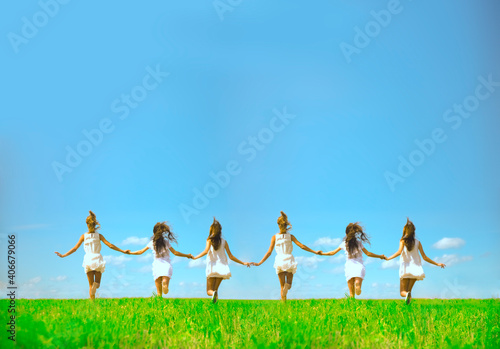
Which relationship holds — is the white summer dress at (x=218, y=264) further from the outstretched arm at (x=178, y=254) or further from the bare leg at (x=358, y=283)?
the bare leg at (x=358, y=283)

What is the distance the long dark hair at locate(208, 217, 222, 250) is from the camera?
1598 cm

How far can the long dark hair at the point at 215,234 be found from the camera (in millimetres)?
15977

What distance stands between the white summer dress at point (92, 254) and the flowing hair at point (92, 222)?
0.17 metres

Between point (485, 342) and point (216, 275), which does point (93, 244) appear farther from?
point (485, 342)

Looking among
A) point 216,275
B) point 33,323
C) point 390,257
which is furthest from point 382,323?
point 390,257

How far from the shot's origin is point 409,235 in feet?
57.3

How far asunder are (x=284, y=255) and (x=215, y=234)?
8.12 feet

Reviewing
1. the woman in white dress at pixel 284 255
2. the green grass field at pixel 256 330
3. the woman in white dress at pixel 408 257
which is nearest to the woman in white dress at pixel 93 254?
the woman in white dress at pixel 284 255

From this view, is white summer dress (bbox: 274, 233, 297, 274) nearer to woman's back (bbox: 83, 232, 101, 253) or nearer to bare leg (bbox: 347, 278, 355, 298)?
bare leg (bbox: 347, 278, 355, 298)

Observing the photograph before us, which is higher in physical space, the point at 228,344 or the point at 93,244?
→ the point at 93,244

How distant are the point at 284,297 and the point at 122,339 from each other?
31.4ft

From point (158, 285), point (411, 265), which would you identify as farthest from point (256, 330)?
point (411, 265)

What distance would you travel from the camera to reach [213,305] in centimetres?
1295

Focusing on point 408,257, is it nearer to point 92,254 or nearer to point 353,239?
point 353,239
